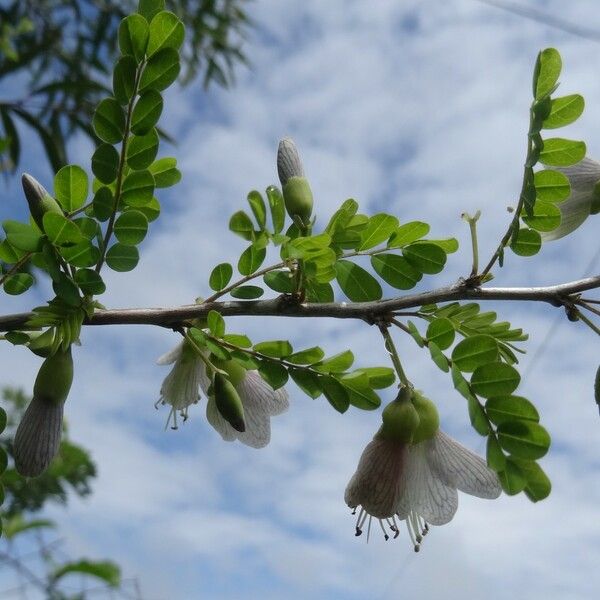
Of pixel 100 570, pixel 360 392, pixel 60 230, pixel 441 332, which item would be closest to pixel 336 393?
pixel 360 392

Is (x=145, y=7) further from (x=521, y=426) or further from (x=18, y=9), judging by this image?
(x=18, y=9)

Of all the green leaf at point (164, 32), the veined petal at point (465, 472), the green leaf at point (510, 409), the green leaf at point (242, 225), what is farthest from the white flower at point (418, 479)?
the green leaf at point (164, 32)

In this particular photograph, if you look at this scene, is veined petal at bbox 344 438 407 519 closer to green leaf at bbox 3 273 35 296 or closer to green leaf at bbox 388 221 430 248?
green leaf at bbox 388 221 430 248

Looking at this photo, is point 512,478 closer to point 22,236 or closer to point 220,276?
point 220,276

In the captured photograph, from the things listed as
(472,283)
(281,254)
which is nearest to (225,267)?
(281,254)

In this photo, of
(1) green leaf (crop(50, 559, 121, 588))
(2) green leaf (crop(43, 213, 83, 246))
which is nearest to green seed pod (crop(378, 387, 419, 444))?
(2) green leaf (crop(43, 213, 83, 246))

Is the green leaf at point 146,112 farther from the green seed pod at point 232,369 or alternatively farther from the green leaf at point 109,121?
the green seed pod at point 232,369
